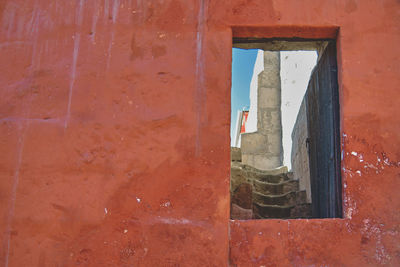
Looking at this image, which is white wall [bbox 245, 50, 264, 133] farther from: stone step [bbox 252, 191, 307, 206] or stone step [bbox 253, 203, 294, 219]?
stone step [bbox 253, 203, 294, 219]

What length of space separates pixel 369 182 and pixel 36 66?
2.59 meters

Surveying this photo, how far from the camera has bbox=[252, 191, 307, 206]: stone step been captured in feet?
14.9

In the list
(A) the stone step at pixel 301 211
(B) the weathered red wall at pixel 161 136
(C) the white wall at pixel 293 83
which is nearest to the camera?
(B) the weathered red wall at pixel 161 136

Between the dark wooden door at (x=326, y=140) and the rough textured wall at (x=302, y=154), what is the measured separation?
2.04ft

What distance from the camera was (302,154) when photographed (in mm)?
4828

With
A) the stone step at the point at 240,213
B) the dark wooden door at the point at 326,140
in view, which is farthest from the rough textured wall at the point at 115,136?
the stone step at the point at 240,213

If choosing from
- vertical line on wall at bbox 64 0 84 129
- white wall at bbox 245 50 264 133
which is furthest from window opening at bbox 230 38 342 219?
white wall at bbox 245 50 264 133

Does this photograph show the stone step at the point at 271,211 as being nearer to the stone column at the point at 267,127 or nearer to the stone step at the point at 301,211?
the stone step at the point at 301,211

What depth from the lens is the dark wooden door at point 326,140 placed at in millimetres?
2756

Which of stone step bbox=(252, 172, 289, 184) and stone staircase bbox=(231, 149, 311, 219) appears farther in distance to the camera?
stone step bbox=(252, 172, 289, 184)

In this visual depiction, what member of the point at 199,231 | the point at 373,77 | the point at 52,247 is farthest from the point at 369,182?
the point at 52,247

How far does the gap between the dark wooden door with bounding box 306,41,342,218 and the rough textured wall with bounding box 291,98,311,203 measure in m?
0.62

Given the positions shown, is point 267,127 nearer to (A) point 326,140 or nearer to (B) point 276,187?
(B) point 276,187

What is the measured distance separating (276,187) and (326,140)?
2.20 m
